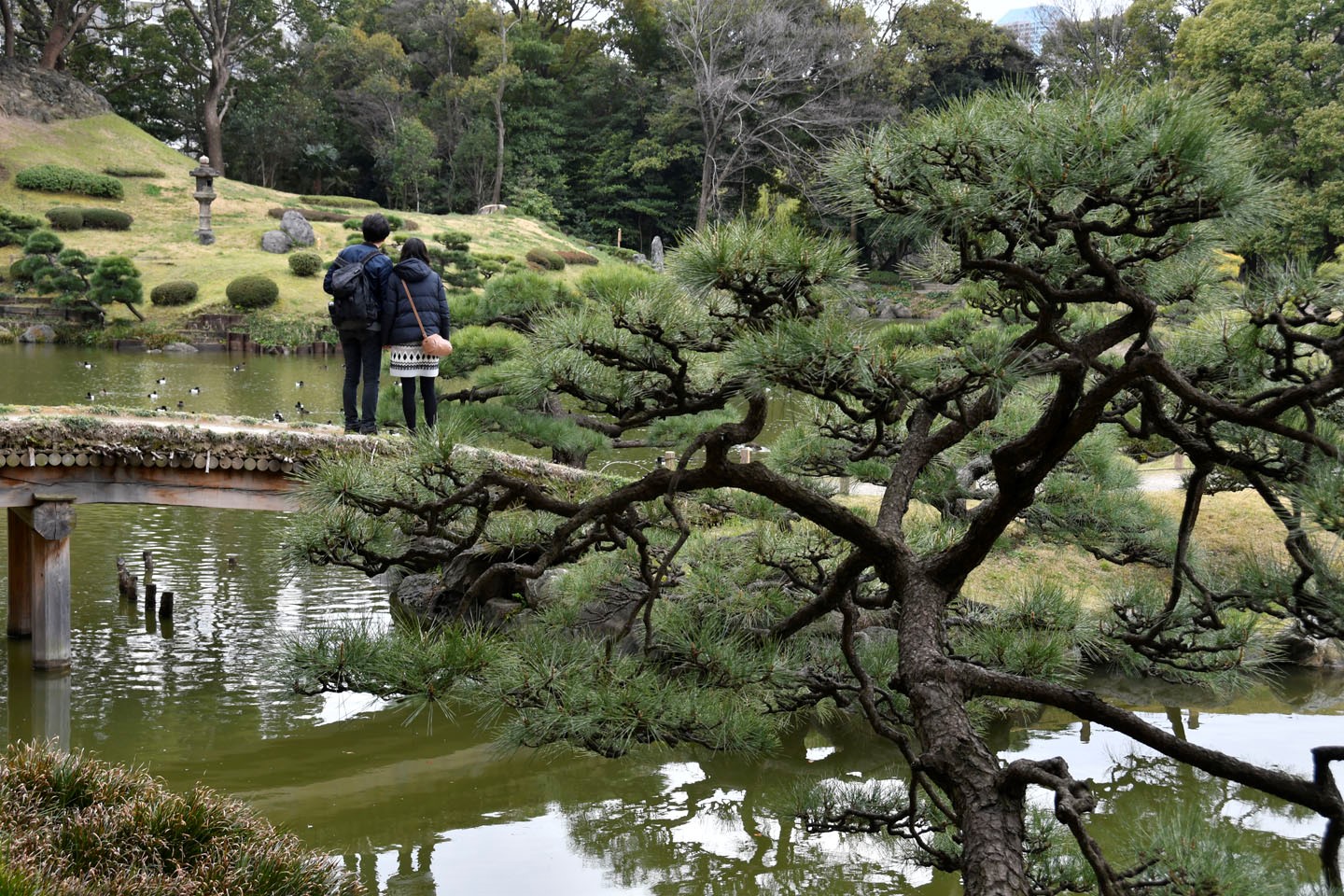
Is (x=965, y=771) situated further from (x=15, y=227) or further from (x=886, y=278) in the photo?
(x=886, y=278)

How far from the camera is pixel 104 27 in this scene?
32.5 metres

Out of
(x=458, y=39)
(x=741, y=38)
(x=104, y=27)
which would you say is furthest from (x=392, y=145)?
(x=741, y=38)

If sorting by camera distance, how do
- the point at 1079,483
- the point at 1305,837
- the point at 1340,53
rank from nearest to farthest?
1. the point at 1305,837
2. the point at 1079,483
3. the point at 1340,53

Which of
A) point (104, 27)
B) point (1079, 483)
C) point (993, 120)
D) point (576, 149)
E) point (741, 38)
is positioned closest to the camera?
point (993, 120)

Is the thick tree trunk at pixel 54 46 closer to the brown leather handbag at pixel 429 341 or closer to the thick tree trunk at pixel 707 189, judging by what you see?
the thick tree trunk at pixel 707 189

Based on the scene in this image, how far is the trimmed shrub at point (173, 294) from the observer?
75.6 feet

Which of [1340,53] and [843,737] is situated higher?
[1340,53]

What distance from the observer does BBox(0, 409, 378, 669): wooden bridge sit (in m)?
6.23

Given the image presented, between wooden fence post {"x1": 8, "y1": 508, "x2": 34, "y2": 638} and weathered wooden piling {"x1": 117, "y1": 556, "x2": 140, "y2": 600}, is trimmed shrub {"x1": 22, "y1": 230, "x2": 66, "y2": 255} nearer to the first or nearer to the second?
weathered wooden piling {"x1": 117, "y1": 556, "x2": 140, "y2": 600}

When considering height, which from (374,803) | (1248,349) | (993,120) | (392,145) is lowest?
(374,803)

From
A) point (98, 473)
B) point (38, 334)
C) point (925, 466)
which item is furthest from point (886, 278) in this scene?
point (925, 466)

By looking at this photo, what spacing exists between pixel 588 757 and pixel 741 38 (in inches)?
977

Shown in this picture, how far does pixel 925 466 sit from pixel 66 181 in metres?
28.6

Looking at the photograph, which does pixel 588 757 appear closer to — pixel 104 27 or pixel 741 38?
pixel 741 38
